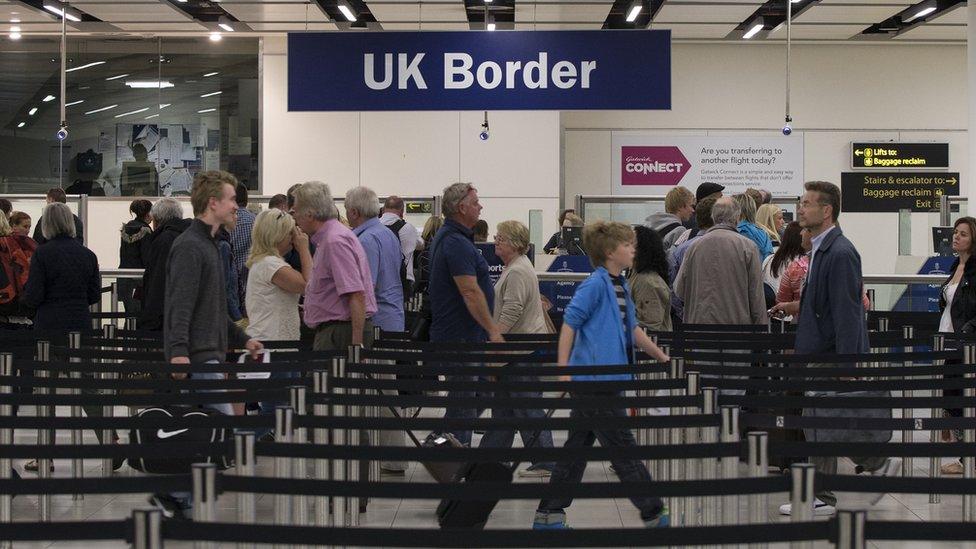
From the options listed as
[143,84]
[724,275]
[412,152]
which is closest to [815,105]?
[412,152]

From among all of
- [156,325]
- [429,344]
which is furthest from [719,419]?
[156,325]

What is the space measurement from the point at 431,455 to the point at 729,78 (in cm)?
1480

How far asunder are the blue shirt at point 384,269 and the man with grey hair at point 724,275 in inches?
62.6

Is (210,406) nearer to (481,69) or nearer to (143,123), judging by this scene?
(481,69)

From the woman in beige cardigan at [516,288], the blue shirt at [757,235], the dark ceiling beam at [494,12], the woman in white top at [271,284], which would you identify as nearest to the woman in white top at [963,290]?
the blue shirt at [757,235]

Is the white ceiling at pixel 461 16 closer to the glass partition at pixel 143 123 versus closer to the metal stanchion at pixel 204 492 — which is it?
the glass partition at pixel 143 123

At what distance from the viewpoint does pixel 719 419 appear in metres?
3.43

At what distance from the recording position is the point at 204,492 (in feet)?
8.20

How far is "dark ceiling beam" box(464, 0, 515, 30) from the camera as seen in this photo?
13375 millimetres

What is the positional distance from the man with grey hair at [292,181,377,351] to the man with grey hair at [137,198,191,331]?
675 millimetres

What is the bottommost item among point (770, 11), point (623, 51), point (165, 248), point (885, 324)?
point (885, 324)

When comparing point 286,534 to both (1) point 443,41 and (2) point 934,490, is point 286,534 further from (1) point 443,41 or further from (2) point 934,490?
(1) point 443,41

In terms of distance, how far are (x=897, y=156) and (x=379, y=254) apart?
466 inches

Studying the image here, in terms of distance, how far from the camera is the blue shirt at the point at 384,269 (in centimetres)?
681
